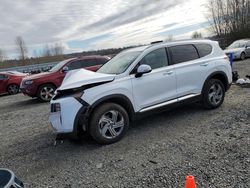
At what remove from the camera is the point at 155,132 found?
16.9ft

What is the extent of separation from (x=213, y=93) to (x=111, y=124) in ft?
9.48

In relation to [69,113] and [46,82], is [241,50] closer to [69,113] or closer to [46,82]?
[46,82]

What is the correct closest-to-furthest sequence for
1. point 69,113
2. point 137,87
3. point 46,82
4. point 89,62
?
1. point 69,113
2. point 137,87
3. point 46,82
4. point 89,62

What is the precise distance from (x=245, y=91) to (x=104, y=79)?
5.08m

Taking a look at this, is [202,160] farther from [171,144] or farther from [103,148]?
[103,148]

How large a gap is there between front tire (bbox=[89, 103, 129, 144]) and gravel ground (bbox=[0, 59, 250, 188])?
0.17 metres

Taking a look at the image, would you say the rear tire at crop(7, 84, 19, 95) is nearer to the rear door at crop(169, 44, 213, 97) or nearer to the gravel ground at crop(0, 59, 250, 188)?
the gravel ground at crop(0, 59, 250, 188)

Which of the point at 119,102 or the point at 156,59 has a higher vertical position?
the point at 156,59

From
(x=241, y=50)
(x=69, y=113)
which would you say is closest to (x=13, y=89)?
(x=69, y=113)

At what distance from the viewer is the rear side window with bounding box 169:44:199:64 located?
18.7 ft

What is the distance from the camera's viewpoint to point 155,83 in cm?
520

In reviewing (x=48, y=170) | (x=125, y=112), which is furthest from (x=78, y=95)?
(x=48, y=170)

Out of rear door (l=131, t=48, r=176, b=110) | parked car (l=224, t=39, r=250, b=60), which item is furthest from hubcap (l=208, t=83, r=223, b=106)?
parked car (l=224, t=39, r=250, b=60)

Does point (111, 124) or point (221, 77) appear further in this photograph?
point (221, 77)
